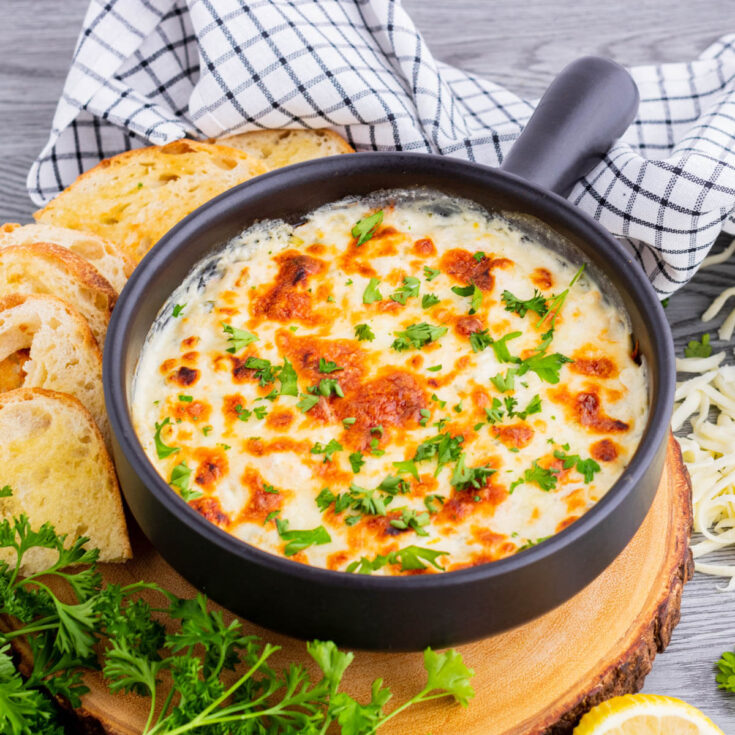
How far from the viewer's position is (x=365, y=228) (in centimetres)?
350

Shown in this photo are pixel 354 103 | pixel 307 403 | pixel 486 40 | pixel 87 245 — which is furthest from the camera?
pixel 486 40

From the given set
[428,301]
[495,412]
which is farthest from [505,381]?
[428,301]

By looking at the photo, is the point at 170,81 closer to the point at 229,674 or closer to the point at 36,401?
the point at 36,401

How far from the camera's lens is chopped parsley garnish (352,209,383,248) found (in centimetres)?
350

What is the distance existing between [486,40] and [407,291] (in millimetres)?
2403

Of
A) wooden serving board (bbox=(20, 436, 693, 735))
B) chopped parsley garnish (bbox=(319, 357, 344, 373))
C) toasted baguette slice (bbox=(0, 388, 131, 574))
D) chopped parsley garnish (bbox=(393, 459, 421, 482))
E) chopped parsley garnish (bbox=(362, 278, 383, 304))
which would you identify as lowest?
wooden serving board (bbox=(20, 436, 693, 735))

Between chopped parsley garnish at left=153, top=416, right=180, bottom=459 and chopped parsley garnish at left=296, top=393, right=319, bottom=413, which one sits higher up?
chopped parsley garnish at left=296, top=393, right=319, bottom=413

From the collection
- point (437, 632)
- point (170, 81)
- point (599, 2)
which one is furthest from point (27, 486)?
point (599, 2)

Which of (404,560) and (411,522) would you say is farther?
(411,522)

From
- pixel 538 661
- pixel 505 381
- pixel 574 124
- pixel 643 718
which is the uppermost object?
pixel 574 124

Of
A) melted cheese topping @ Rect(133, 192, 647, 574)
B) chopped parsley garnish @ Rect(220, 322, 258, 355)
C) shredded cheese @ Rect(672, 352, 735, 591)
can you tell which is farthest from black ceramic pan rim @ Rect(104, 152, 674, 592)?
shredded cheese @ Rect(672, 352, 735, 591)

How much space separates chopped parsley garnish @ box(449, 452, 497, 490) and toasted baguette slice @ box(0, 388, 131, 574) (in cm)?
101

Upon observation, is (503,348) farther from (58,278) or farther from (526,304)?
(58,278)

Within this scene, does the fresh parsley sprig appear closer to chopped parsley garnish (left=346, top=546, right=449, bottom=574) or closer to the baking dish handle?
chopped parsley garnish (left=346, top=546, right=449, bottom=574)
